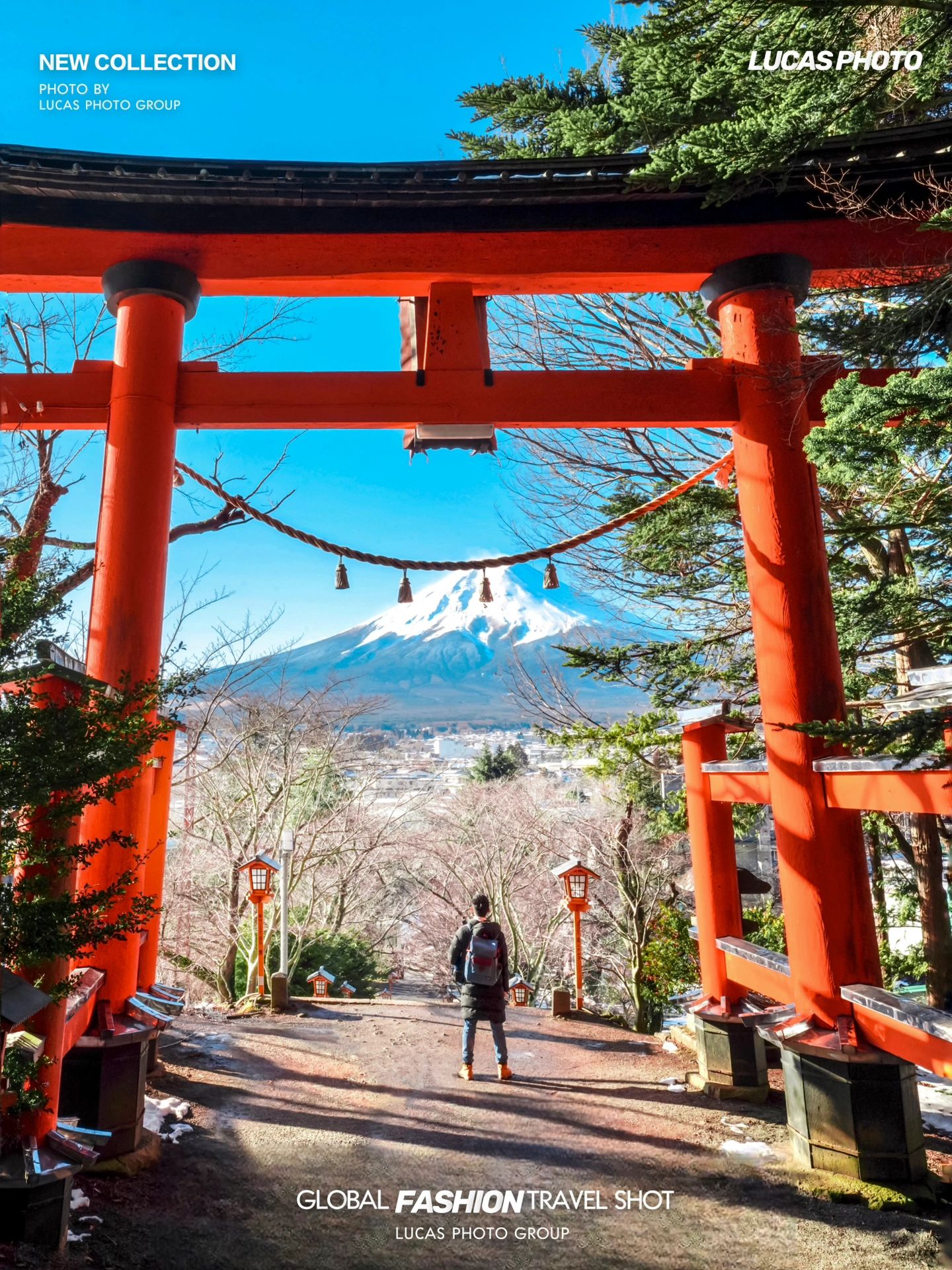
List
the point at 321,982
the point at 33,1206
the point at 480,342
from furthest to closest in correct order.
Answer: the point at 321,982
the point at 480,342
the point at 33,1206

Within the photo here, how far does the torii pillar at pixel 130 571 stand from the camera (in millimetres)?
3439

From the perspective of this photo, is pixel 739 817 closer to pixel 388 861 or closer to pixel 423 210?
pixel 423 210

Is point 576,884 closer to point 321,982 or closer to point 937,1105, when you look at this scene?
point 321,982

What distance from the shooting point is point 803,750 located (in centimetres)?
399

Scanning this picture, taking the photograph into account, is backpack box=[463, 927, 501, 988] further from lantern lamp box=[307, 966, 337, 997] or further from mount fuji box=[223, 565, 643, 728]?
mount fuji box=[223, 565, 643, 728]

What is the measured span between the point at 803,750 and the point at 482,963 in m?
2.62

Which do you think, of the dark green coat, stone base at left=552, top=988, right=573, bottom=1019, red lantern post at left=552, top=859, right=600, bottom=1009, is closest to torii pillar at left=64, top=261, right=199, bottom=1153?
the dark green coat

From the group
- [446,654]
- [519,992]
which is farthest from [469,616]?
[519,992]

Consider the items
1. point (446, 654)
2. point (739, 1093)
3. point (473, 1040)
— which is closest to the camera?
point (739, 1093)

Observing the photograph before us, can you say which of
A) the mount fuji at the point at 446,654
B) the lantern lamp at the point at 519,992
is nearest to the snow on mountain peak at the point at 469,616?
the mount fuji at the point at 446,654

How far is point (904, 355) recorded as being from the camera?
118 inches

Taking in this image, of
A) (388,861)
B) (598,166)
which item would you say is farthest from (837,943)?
(388,861)

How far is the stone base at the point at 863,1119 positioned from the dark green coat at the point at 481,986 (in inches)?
80.2

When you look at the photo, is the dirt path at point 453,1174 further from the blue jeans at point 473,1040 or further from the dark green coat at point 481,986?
the dark green coat at point 481,986
